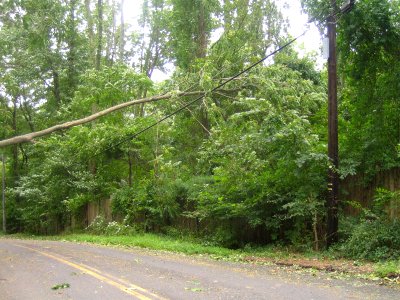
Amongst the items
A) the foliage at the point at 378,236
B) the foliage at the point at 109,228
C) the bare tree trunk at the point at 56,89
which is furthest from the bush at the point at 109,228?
the bare tree trunk at the point at 56,89

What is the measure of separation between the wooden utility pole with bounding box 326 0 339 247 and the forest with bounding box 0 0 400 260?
0.31 meters

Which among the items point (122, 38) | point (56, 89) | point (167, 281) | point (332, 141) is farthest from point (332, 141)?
point (56, 89)

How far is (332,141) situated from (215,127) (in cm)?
664

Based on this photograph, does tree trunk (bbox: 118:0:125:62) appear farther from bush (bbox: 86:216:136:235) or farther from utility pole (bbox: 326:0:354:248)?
utility pole (bbox: 326:0:354:248)

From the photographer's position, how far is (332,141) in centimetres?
1259

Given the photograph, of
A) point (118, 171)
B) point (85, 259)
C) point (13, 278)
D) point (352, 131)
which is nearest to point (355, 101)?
point (352, 131)

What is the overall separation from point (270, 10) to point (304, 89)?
8.84m

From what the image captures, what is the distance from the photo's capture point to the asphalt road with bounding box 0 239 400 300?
7.21 meters

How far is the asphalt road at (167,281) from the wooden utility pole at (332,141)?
3.11 metres

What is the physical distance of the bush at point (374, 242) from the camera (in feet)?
35.2

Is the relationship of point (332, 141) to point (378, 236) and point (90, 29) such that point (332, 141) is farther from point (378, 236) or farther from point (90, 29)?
point (90, 29)

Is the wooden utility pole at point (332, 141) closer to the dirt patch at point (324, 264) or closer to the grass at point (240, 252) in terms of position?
the grass at point (240, 252)

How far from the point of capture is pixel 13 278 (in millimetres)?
9320

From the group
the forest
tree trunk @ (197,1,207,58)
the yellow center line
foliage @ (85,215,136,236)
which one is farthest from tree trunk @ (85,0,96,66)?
the yellow center line
